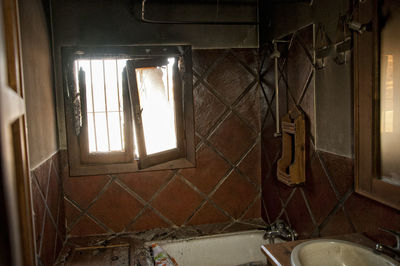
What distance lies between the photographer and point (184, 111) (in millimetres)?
2508

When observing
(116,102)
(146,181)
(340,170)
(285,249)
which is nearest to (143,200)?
(146,181)

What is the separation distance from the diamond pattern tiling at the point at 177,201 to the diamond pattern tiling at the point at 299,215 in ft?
2.50

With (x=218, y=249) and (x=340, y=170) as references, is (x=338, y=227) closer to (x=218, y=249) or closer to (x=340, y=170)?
(x=340, y=170)

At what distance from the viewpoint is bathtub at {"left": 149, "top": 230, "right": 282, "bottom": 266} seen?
228 centimetres

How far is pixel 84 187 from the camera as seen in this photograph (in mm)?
2359

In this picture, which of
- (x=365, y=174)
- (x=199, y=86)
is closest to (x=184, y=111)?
(x=199, y=86)

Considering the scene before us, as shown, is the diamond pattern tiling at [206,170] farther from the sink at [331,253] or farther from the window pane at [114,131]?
the sink at [331,253]

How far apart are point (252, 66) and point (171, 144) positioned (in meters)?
0.93

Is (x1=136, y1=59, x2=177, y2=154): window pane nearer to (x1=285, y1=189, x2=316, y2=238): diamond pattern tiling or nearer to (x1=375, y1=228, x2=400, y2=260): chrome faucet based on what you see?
(x1=285, y1=189, x2=316, y2=238): diamond pattern tiling

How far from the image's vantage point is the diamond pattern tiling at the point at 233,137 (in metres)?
2.52

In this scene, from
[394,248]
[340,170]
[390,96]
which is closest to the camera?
[394,248]

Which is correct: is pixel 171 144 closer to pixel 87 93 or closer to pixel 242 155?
pixel 242 155

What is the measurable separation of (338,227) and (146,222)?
1.46 m

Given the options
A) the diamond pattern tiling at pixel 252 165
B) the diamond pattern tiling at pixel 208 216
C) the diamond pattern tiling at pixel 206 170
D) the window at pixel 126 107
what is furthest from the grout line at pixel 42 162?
the diamond pattern tiling at pixel 252 165
